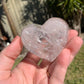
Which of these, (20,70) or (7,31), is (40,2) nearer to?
(7,31)

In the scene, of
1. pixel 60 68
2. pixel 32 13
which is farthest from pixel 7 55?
pixel 32 13

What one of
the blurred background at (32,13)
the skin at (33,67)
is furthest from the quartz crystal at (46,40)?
A: the blurred background at (32,13)

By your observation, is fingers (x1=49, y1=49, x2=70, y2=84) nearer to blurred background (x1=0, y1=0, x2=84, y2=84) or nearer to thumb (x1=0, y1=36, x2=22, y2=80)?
thumb (x1=0, y1=36, x2=22, y2=80)

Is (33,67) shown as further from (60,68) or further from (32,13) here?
(32,13)

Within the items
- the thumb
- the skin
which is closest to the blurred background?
the skin

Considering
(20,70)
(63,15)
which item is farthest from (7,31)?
(20,70)
